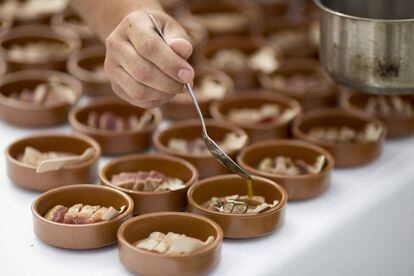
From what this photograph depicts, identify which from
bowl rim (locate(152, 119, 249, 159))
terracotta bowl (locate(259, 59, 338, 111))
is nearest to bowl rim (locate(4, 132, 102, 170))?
bowl rim (locate(152, 119, 249, 159))

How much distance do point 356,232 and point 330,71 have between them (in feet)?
0.87

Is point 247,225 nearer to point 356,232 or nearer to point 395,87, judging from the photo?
point 356,232

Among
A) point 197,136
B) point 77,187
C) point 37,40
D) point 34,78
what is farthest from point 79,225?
point 37,40

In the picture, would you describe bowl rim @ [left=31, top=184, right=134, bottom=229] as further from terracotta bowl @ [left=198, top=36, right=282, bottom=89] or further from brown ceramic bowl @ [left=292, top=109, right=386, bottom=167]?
terracotta bowl @ [left=198, top=36, right=282, bottom=89]

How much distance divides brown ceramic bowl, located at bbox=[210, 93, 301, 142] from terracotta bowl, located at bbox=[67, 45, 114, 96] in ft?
0.75

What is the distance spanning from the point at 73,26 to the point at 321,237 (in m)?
0.91

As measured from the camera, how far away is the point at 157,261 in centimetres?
102

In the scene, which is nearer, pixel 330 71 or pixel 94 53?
pixel 330 71

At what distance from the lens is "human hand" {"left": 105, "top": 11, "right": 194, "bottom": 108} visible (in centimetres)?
110

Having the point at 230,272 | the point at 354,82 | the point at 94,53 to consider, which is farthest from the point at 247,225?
the point at 94,53

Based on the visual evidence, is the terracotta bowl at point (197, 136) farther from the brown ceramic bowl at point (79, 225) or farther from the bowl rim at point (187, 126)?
the brown ceramic bowl at point (79, 225)

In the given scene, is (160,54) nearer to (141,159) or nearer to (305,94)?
(141,159)

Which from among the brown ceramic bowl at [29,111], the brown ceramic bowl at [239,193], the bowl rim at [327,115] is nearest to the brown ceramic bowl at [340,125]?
the bowl rim at [327,115]

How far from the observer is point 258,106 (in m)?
1.57
